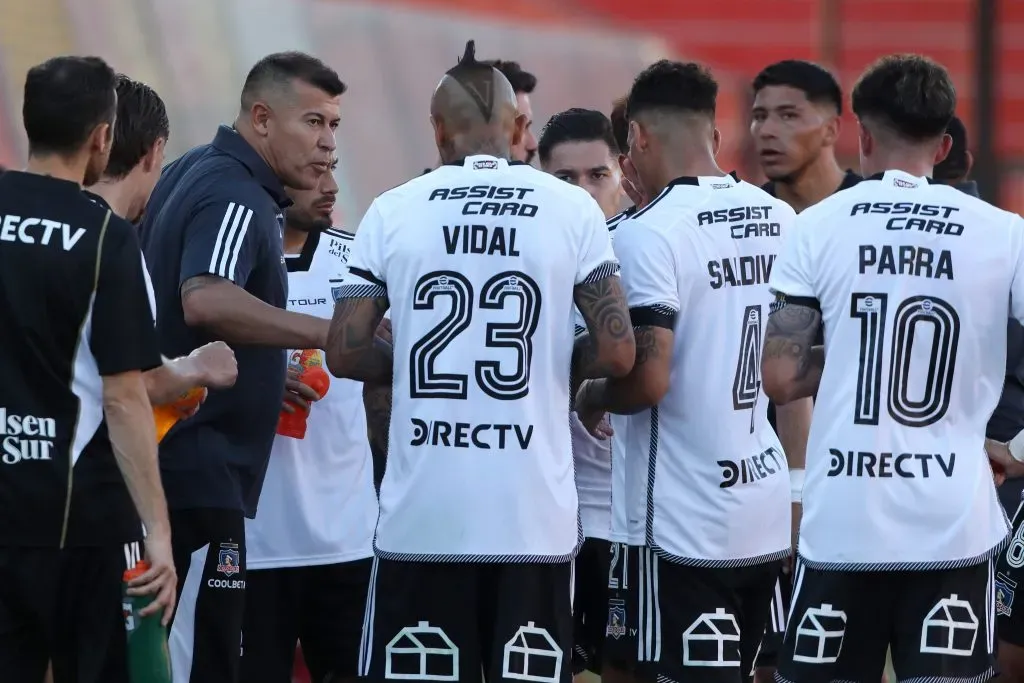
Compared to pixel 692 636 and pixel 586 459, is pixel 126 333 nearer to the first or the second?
pixel 692 636

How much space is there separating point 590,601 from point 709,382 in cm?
141

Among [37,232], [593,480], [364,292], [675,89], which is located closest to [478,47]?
[593,480]

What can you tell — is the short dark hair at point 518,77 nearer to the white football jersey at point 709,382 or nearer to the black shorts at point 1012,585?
the white football jersey at point 709,382

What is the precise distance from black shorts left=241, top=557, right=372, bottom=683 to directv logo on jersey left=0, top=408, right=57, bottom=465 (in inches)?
66.0

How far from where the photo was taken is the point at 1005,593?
5812 millimetres

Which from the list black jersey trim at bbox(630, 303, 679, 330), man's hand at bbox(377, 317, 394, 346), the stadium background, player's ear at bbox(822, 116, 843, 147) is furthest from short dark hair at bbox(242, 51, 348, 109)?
the stadium background

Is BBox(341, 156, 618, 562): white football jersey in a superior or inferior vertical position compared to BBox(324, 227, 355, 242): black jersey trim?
inferior

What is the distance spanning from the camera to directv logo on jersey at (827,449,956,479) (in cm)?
432

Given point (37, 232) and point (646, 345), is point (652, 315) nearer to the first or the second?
point (646, 345)

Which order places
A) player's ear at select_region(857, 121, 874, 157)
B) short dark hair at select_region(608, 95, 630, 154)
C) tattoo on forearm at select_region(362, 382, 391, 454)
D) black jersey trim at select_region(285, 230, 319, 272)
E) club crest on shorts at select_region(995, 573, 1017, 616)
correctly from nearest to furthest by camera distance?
player's ear at select_region(857, 121, 874, 157), tattoo on forearm at select_region(362, 382, 391, 454), black jersey trim at select_region(285, 230, 319, 272), club crest on shorts at select_region(995, 573, 1017, 616), short dark hair at select_region(608, 95, 630, 154)

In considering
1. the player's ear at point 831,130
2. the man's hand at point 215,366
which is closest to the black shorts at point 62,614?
the man's hand at point 215,366

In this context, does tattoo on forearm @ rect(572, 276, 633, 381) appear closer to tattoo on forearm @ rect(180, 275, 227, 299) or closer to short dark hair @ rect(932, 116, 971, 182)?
tattoo on forearm @ rect(180, 275, 227, 299)

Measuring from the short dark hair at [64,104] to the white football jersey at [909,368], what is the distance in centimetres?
189

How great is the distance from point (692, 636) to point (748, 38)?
47.0ft
